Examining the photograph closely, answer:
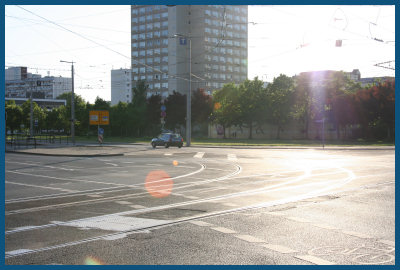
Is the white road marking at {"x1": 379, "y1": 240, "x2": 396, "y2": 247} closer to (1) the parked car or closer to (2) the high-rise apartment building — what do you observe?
(1) the parked car

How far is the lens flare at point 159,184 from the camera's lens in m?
11.6

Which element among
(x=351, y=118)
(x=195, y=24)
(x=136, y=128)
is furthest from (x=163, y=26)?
(x=351, y=118)

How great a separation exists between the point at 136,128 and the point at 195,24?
151 feet

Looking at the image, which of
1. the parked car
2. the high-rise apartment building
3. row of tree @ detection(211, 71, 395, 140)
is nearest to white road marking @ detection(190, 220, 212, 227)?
the parked car

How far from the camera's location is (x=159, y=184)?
13.5m

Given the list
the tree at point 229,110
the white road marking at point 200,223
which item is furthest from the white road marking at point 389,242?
the tree at point 229,110

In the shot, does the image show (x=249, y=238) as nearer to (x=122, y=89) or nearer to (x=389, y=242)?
(x=389, y=242)

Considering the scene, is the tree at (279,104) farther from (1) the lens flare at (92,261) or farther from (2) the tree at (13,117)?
(1) the lens flare at (92,261)

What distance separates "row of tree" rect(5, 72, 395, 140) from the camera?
60.9m

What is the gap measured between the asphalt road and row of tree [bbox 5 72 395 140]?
42.7 meters

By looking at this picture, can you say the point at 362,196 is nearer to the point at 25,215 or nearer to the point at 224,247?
the point at 224,247

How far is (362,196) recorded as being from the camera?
11.0 metres

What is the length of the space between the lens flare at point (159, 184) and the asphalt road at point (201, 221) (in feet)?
0.11

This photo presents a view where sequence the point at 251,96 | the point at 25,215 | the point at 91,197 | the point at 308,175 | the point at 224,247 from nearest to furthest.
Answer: the point at 224,247
the point at 25,215
the point at 91,197
the point at 308,175
the point at 251,96
